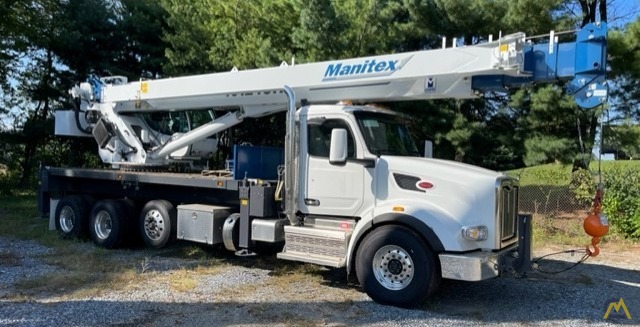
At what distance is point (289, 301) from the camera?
7000mm

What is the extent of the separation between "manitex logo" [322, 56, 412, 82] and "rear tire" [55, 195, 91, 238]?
5.94 metres

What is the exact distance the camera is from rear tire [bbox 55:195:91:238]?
10938 millimetres

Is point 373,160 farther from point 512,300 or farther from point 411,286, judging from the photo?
point 512,300

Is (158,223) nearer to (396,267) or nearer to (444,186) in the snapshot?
(396,267)

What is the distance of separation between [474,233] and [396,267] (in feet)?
3.33

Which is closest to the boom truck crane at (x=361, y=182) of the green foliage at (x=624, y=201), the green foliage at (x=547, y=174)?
the green foliage at (x=624, y=201)

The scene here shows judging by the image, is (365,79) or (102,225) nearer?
(365,79)

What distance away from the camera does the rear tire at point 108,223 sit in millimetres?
10086

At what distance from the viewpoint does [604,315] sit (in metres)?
6.79

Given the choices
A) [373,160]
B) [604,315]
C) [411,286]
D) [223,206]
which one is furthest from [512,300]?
[223,206]

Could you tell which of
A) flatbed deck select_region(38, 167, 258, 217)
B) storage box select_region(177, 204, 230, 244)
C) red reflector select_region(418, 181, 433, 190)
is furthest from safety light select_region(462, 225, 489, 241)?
storage box select_region(177, 204, 230, 244)

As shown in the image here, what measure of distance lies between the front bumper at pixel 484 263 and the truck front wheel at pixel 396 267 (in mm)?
213

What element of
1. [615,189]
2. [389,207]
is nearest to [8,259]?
[389,207]

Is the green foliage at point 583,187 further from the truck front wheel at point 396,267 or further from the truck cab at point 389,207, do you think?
the truck front wheel at point 396,267
